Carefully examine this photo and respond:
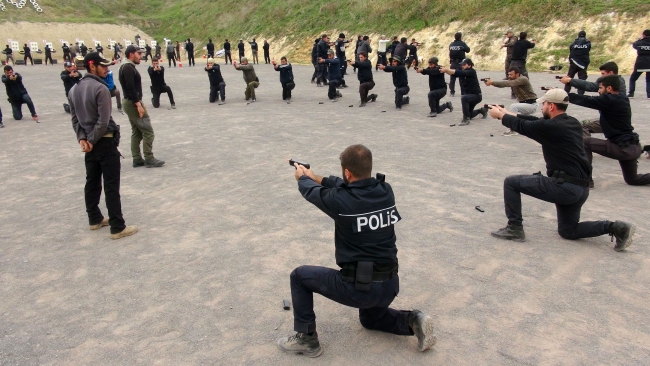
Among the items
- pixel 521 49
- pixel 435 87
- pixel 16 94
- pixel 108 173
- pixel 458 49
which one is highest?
pixel 458 49

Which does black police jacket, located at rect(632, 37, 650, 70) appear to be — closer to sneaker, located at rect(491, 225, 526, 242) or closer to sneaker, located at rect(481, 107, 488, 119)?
sneaker, located at rect(481, 107, 488, 119)

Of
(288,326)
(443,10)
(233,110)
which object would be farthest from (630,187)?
(443,10)

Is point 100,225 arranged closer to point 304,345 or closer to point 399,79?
point 304,345

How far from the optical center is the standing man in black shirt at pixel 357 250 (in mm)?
3242

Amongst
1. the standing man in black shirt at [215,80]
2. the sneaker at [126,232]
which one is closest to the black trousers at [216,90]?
the standing man in black shirt at [215,80]

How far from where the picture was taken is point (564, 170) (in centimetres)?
507

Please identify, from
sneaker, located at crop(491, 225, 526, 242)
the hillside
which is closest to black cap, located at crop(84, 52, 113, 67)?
sneaker, located at crop(491, 225, 526, 242)

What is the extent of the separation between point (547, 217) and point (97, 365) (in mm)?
5212

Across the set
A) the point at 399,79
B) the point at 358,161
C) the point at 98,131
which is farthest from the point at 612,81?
the point at 399,79

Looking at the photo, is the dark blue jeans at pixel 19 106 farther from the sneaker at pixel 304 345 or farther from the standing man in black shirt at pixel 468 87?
the sneaker at pixel 304 345

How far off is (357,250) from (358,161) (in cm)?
62

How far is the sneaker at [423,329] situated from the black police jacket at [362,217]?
487 millimetres

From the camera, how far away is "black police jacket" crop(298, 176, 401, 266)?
323cm

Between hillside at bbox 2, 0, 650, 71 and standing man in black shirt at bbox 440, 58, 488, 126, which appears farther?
hillside at bbox 2, 0, 650, 71
